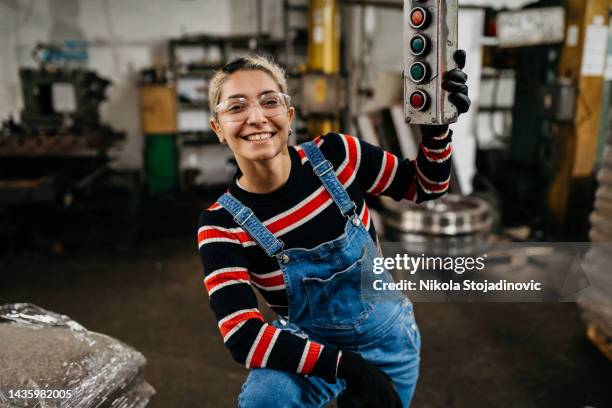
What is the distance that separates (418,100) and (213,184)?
19.9ft

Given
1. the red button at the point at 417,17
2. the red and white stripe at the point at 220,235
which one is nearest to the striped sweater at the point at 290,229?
the red and white stripe at the point at 220,235

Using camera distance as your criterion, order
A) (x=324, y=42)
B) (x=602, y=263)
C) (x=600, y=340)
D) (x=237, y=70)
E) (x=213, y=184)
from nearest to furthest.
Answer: (x=237, y=70), (x=602, y=263), (x=600, y=340), (x=324, y=42), (x=213, y=184)

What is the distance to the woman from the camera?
42.5 inches

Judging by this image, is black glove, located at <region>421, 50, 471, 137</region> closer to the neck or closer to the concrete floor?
the neck

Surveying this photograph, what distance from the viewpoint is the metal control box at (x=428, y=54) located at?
92 cm

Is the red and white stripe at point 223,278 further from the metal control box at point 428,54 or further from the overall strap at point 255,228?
the metal control box at point 428,54

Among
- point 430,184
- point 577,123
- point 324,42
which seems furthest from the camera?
point 324,42

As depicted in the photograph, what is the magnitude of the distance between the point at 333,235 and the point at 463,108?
0.44 m

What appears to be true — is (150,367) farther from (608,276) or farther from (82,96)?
(82,96)

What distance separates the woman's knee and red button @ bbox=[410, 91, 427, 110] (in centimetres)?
66

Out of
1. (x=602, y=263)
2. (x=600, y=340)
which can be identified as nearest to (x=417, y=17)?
(x=602, y=263)

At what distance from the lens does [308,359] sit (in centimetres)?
107

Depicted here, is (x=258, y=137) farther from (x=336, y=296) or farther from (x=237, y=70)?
(x=336, y=296)

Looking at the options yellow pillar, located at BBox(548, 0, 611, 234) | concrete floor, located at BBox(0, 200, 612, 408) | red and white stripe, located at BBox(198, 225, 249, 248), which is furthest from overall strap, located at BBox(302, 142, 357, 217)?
yellow pillar, located at BBox(548, 0, 611, 234)
